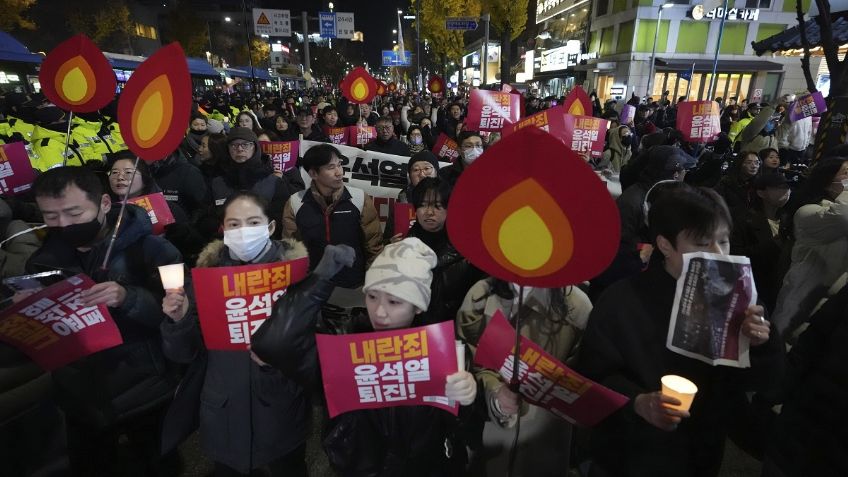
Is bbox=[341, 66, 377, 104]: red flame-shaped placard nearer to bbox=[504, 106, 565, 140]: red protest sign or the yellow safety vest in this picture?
bbox=[504, 106, 565, 140]: red protest sign

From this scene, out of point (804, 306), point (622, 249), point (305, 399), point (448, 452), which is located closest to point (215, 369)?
point (305, 399)

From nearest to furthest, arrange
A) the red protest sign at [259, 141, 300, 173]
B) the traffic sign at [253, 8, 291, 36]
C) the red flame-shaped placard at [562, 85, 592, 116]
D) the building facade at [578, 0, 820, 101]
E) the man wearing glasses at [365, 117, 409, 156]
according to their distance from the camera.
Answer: the red protest sign at [259, 141, 300, 173] → the red flame-shaped placard at [562, 85, 592, 116] → the man wearing glasses at [365, 117, 409, 156] → the traffic sign at [253, 8, 291, 36] → the building facade at [578, 0, 820, 101]

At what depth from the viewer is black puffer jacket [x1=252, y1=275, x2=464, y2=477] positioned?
→ 209 cm

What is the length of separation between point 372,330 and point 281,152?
16.2ft

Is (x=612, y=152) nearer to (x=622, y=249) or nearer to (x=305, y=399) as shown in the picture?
(x=622, y=249)

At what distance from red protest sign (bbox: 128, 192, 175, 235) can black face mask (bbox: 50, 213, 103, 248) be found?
160cm

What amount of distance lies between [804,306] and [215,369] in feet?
12.1

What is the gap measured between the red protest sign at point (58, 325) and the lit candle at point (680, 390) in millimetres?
2374

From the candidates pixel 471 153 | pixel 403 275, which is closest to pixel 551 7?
pixel 471 153

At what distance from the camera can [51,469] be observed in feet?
9.13

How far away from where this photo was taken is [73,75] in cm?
405

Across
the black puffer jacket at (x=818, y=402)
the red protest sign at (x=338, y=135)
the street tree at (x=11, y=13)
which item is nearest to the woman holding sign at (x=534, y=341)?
the black puffer jacket at (x=818, y=402)

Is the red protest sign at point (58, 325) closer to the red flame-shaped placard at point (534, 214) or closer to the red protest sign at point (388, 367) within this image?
the red protest sign at point (388, 367)

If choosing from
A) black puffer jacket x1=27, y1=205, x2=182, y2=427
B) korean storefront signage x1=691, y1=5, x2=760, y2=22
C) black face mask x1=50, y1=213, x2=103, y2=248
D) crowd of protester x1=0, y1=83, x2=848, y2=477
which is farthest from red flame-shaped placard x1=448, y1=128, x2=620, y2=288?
korean storefront signage x1=691, y1=5, x2=760, y2=22
